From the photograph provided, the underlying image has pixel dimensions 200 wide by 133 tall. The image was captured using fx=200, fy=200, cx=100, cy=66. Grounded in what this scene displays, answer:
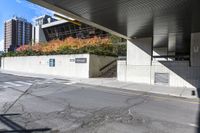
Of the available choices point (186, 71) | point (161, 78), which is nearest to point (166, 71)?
point (161, 78)

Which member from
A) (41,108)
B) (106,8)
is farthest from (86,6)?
(41,108)

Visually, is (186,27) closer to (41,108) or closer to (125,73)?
(125,73)

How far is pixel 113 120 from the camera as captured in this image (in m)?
5.77

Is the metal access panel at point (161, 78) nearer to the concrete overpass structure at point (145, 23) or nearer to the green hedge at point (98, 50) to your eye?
the concrete overpass structure at point (145, 23)

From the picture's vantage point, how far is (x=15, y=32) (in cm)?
6225

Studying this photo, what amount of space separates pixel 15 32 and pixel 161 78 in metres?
57.9

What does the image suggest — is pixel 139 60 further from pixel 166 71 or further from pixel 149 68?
pixel 166 71

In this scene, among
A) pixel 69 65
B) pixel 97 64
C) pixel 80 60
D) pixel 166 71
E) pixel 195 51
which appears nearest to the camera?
pixel 195 51

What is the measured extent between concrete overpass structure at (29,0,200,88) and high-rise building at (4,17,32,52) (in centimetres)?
5262

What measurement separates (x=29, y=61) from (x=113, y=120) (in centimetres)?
2389

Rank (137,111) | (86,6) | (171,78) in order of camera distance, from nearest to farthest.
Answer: (137,111) < (86,6) < (171,78)

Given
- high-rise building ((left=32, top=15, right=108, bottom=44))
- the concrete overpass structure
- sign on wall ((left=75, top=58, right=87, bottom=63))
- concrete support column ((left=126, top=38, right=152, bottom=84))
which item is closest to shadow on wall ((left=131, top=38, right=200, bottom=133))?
the concrete overpass structure

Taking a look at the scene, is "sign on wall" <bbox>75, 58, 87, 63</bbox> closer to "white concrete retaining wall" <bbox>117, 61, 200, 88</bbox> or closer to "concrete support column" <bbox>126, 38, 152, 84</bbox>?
"white concrete retaining wall" <bbox>117, 61, 200, 88</bbox>

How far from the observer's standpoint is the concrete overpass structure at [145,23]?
28.0 ft
